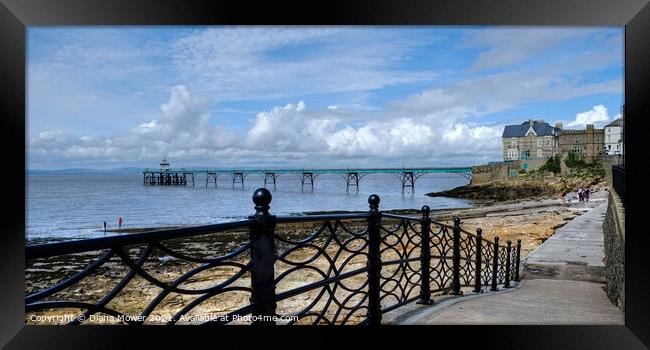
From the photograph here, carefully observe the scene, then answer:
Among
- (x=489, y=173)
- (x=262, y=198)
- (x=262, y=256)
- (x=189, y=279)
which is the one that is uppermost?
(x=489, y=173)

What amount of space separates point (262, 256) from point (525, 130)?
6029cm

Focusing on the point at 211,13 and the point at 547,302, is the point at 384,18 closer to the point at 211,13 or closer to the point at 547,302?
→ the point at 211,13

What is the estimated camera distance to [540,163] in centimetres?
5103

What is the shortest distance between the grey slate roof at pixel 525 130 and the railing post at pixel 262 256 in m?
57.3

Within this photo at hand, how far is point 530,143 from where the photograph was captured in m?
56.1

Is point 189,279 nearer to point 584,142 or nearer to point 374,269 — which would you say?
point 374,269

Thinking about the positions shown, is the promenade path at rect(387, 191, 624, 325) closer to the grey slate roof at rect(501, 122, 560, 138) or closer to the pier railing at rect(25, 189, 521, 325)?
the pier railing at rect(25, 189, 521, 325)

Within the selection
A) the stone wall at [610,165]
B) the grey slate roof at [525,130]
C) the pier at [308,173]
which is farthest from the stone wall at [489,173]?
the stone wall at [610,165]

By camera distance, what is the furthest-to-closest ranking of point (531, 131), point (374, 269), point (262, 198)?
point (531, 131) → point (374, 269) → point (262, 198)

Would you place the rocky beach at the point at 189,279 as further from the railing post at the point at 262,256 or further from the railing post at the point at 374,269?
the railing post at the point at 262,256

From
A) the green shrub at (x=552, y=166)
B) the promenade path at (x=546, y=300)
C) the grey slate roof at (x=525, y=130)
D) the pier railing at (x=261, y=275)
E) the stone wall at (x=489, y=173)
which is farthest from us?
the grey slate roof at (x=525, y=130)

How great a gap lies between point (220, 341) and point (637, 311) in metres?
3.33

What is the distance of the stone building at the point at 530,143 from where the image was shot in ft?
172

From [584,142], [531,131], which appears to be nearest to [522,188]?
[584,142]
